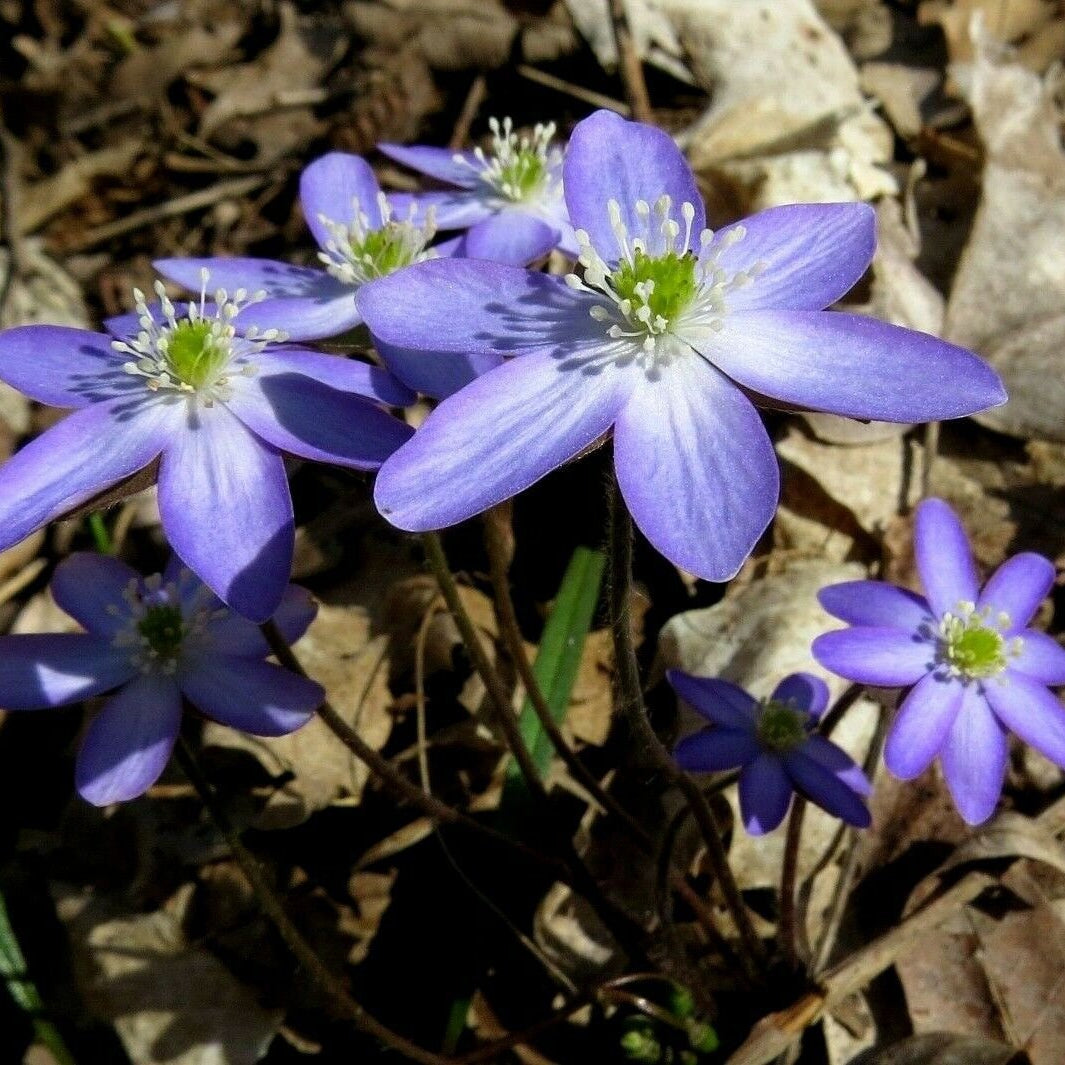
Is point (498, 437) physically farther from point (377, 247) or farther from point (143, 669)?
point (143, 669)

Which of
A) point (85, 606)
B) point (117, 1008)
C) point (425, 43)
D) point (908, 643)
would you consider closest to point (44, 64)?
point (425, 43)

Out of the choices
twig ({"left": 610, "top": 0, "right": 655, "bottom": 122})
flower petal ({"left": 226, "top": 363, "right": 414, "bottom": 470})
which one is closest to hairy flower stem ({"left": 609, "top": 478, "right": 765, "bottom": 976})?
flower petal ({"left": 226, "top": 363, "right": 414, "bottom": 470})

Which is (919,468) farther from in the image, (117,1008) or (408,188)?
(117,1008)

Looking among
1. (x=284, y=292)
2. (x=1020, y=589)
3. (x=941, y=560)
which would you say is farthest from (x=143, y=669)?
(x=1020, y=589)

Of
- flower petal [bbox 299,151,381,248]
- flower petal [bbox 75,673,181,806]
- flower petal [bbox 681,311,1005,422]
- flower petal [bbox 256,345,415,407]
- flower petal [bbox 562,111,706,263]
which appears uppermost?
flower petal [bbox 562,111,706,263]

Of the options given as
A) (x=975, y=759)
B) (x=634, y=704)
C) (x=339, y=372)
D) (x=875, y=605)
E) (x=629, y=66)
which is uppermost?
(x=339, y=372)

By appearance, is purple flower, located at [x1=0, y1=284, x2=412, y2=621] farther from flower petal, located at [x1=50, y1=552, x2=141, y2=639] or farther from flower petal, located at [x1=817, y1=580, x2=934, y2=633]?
flower petal, located at [x1=817, y1=580, x2=934, y2=633]
